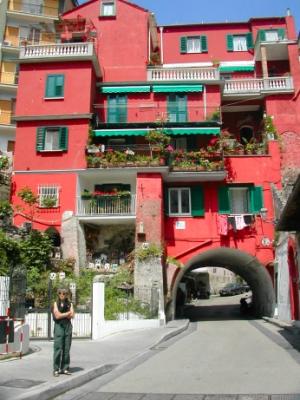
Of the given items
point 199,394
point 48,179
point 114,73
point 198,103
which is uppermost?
point 114,73

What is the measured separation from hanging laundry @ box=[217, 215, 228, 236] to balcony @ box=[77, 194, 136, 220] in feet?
17.0

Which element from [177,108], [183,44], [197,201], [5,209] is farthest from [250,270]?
[183,44]

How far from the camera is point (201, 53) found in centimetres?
3544

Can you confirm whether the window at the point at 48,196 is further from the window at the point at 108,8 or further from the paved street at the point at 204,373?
the window at the point at 108,8

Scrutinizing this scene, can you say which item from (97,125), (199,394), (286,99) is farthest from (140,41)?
(199,394)

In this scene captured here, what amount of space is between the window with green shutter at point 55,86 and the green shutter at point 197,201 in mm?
10394

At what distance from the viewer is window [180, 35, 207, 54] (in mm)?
35531

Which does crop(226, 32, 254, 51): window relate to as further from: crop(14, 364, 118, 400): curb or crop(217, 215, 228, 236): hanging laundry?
crop(14, 364, 118, 400): curb

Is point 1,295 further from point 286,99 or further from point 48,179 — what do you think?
point 286,99

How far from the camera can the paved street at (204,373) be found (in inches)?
301

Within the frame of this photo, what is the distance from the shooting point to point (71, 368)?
9727 mm

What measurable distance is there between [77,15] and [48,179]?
13363mm

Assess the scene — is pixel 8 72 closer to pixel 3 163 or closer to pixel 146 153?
pixel 3 163

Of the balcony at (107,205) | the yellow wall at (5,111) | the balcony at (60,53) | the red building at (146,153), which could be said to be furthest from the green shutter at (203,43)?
the yellow wall at (5,111)
